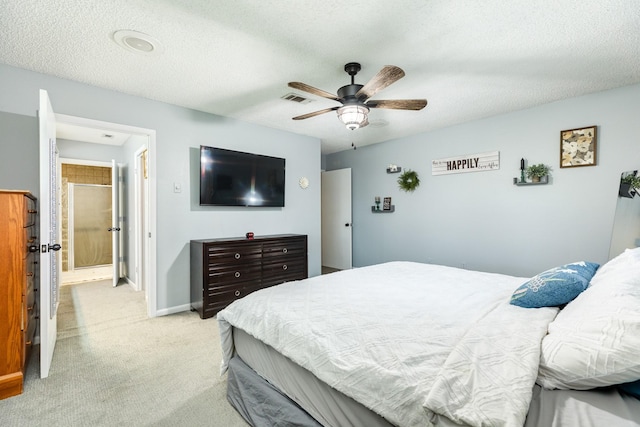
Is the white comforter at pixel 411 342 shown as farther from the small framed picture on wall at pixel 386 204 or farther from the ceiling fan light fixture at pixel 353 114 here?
the small framed picture on wall at pixel 386 204

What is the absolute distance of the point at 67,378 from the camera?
2.09 metres

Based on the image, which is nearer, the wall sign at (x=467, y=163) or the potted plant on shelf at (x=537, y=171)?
the potted plant on shelf at (x=537, y=171)

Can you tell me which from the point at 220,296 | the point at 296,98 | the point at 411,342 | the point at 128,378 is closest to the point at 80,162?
the point at 220,296

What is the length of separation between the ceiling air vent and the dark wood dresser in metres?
1.67

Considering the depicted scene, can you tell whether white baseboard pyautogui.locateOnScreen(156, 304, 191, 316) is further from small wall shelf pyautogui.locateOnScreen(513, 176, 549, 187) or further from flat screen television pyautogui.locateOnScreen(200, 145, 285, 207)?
small wall shelf pyautogui.locateOnScreen(513, 176, 549, 187)

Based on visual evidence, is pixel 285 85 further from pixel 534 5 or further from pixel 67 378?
pixel 67 378

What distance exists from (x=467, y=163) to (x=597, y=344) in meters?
3.58

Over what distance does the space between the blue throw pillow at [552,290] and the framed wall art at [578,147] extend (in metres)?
2.25

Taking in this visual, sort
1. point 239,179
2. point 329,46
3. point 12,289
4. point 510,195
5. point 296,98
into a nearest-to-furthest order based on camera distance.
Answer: point 12,289, point 329,46, point 296,98, point 510,195, point 239,179

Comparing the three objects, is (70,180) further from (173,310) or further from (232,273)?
(232,273)

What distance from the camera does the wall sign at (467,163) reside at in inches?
154

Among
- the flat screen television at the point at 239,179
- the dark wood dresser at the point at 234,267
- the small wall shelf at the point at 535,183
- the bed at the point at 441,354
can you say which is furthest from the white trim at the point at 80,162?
the small wall shelf at the point at 535,183

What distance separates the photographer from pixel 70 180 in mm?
5973

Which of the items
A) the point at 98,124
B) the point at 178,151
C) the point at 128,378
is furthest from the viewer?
the point at 178,151
